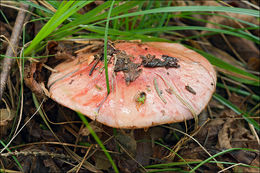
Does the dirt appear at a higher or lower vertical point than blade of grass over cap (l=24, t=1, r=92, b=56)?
lower

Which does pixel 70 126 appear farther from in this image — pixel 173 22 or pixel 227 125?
pixel 173 22

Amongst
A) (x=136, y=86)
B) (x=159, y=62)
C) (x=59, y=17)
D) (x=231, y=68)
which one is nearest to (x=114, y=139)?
(x=136, y=86)

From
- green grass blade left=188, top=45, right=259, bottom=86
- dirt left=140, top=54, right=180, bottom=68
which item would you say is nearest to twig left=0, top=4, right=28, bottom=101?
dirt left=140, top=54, right=180, bottom=68

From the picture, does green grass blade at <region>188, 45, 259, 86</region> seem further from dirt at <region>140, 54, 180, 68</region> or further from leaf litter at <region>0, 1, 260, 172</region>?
dirt at <region>140, 54, 180, 68</region>

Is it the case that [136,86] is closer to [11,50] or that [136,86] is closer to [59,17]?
[59,17]

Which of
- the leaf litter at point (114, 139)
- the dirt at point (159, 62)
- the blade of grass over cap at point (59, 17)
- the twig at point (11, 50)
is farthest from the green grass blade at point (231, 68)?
the twig at point (11, 50)

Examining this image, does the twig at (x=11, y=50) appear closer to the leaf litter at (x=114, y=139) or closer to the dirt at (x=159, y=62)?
the leaf litter at (x=114, y=139)

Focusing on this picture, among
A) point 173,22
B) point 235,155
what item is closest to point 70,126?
point 235,155

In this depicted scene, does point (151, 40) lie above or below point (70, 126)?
above
